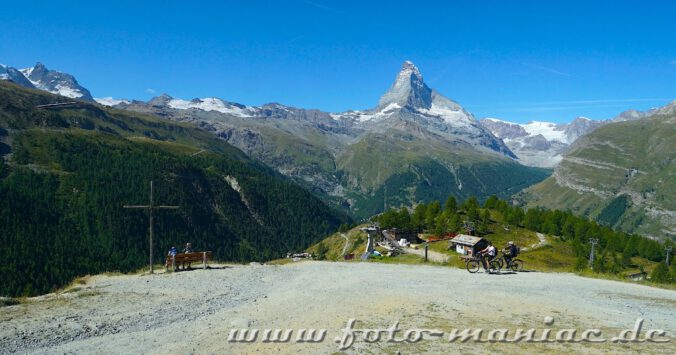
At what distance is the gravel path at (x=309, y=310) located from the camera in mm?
18344

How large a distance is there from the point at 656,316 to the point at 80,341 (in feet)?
94.0

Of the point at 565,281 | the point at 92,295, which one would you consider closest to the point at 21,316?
the point at 92,295

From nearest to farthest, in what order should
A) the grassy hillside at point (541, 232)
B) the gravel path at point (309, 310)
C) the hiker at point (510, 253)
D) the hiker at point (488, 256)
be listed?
the gravel path at point (309, 310), the hiker at point (488, 256), the hiker at point (510, 253), the grassy hillside at point (541, 232)

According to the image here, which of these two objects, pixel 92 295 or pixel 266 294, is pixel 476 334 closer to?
pixel 266 294

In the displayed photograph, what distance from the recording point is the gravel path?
722 inches

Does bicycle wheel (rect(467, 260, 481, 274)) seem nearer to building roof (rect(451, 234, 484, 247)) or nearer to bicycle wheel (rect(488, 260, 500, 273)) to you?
bicycle wheel (rect(488, 260, 500, 273))

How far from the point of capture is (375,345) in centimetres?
1836

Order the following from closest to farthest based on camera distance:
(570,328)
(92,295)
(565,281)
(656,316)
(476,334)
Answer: (476,334), (570,328), (656,316), (92,295), (565,281)

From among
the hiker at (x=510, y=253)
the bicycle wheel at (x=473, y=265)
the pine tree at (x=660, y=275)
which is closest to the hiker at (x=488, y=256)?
the bicycle wheel at (x=473, y=265)

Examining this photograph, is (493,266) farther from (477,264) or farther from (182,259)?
(182,259)

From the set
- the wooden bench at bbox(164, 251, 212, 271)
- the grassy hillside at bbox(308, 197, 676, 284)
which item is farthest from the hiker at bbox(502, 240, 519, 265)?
the grassy hillside at bbox(308, 197, 676, 284)

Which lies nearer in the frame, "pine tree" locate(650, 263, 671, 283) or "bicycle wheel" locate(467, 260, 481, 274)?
"bicycle wheel" locate(467, 260, 481, 274)

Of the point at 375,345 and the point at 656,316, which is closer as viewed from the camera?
the point at 375,345

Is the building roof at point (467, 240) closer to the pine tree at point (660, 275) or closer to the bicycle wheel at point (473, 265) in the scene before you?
the pine tree at point (660, 275)
